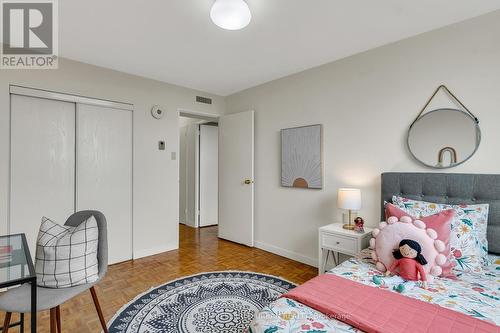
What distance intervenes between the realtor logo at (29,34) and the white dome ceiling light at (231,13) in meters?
1.22

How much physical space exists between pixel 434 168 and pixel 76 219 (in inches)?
114

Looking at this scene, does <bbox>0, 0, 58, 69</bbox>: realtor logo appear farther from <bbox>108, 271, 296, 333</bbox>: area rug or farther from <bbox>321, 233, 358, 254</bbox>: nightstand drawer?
<bbox>321, 233, 358, 254</bbox>: nightstand drawer

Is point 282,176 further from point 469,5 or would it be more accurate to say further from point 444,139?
point 469,5

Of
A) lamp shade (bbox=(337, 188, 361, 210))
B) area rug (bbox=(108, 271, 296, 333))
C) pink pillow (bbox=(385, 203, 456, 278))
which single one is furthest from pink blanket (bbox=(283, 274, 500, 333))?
lamp shade (bbox=(337, 188, 361, 210))

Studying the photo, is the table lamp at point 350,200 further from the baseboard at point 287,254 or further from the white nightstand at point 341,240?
the baseboard at point 287,254

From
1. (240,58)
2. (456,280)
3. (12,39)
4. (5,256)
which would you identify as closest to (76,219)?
(5,256)

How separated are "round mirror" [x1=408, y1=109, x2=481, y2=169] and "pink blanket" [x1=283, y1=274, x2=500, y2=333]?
139cm

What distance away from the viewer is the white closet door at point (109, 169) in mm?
2922

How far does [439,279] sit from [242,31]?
2357 millimetres

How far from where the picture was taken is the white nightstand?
2291 mm

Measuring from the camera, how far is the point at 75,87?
2854 mm

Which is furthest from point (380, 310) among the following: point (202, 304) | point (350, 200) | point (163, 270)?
point (163, 270)

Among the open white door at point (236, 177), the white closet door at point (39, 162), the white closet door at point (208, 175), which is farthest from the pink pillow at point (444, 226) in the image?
the white closet door at point (208, 175)

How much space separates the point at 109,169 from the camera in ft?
10.2
